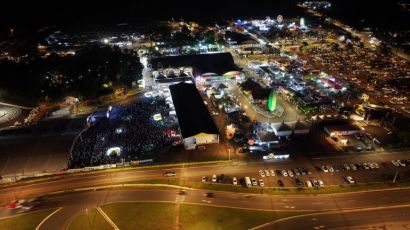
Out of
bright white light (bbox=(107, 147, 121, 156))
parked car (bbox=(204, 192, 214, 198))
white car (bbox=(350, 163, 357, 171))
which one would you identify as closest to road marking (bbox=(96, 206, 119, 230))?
parked car (bbox=(204, 192, 214, 198))

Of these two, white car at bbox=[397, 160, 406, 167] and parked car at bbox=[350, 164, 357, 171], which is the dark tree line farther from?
white car at bbox=[397, 160, 406, 167]

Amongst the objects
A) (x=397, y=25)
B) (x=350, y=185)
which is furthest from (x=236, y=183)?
(x=397, y=25)

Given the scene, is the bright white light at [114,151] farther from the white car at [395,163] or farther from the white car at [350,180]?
the white car at [395,163]

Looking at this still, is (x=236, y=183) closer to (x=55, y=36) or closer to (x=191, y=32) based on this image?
(x=191, y=32)

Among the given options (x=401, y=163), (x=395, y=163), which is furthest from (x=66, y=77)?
(x=401, y=163)

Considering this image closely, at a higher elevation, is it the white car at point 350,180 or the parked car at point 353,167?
the parked car at point 353,167

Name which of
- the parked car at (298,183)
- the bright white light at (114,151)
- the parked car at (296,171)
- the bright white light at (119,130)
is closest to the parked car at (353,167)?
the parked car at (296,171)

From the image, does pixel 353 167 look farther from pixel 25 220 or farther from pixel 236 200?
pixel 25 220

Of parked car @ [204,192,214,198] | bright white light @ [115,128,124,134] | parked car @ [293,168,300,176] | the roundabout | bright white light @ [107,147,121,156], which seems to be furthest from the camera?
the roundabout
